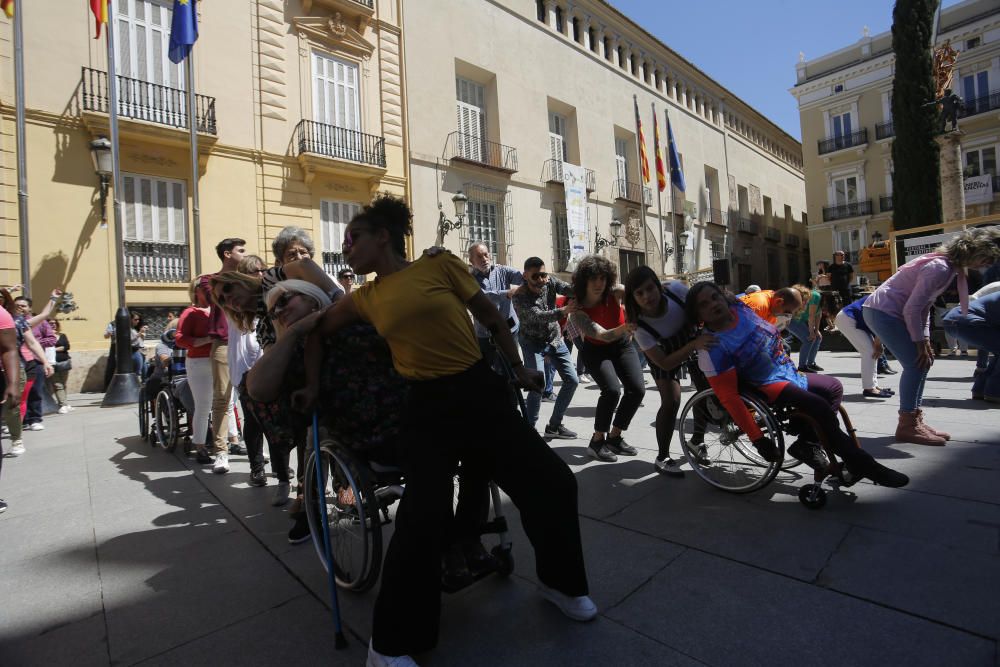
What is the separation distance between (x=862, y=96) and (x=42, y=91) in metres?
35.6

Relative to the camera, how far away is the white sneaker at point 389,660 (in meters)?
1.78

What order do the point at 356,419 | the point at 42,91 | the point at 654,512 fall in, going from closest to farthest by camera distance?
the point at 356,419
the point at 654,512
the point at 42,91

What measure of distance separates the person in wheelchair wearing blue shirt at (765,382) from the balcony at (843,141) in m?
33.8

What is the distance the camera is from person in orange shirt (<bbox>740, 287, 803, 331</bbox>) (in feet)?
14.7

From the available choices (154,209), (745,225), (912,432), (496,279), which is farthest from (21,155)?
(745,225)

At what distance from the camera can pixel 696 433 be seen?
3.65 m

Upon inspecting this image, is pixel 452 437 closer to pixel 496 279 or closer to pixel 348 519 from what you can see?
pixel 348 519

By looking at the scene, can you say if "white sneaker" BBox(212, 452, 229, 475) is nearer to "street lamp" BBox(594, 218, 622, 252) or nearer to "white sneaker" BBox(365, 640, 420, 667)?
"white sneaker" BBox(365, 640, 420, 667)

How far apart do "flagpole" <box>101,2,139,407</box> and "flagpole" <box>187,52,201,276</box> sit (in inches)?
51.9

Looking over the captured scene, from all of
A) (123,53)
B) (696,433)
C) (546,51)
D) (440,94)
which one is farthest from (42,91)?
(546,51)

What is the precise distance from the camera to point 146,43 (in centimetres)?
1240

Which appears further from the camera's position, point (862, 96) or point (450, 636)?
point (862, 96)

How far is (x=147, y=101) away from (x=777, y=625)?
14.7m

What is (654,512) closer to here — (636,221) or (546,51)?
(546,51)
